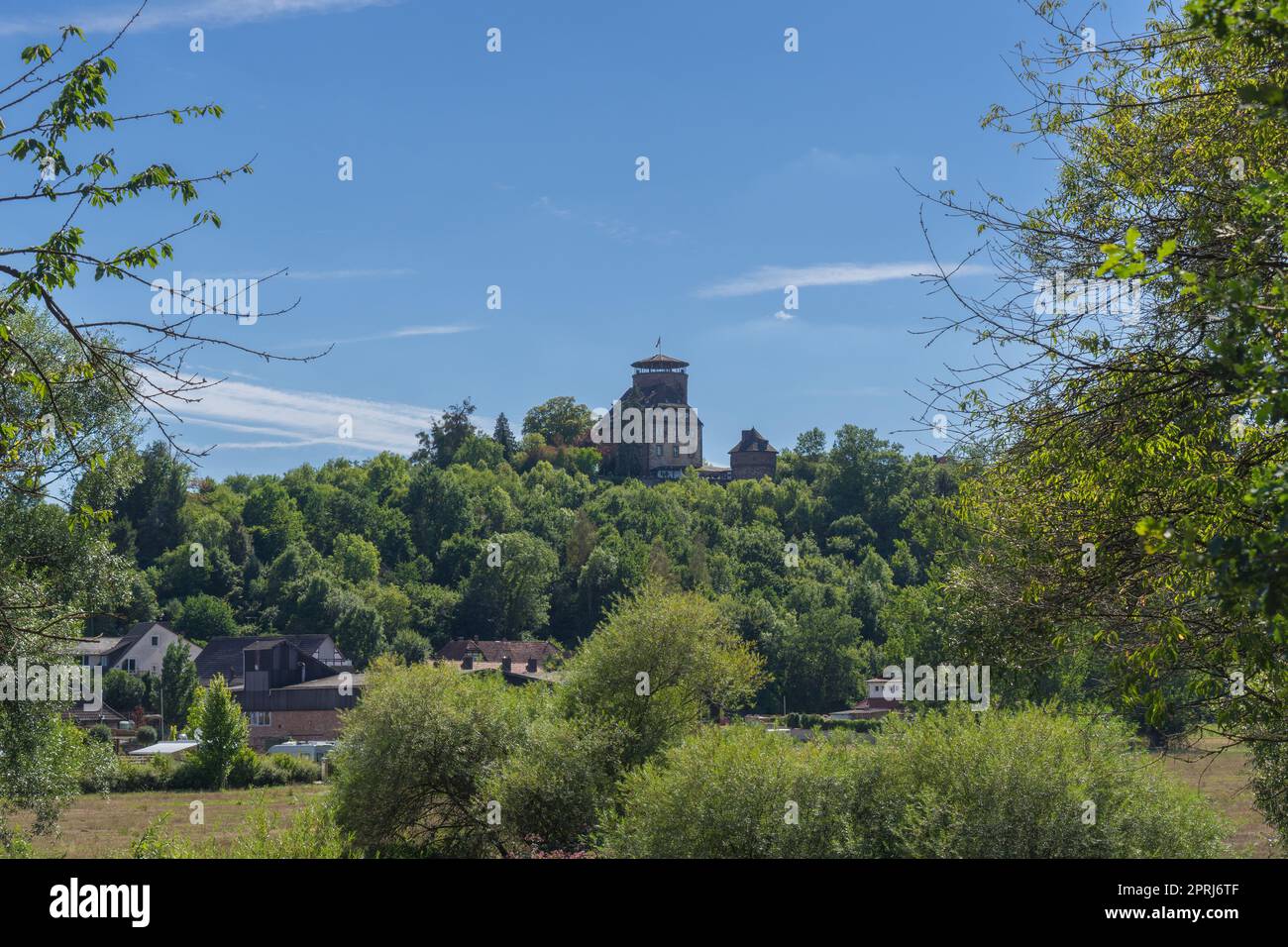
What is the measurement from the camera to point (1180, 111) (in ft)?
37.4

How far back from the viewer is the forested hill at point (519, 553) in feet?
324

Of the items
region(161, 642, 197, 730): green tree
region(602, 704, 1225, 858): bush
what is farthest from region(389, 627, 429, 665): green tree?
region(602, 704, 1225, 858): bush

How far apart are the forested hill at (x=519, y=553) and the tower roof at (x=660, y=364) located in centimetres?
2451

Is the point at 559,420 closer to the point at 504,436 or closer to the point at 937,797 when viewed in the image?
the point at 504,436

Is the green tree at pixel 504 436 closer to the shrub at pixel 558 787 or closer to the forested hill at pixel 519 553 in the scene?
the forested hill at pixel 519 553

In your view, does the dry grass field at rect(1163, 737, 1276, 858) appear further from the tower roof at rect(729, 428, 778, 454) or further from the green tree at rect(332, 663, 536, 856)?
the tower roof at rect(729, 428, 778, 454)

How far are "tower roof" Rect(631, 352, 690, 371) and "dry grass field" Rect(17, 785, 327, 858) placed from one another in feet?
388

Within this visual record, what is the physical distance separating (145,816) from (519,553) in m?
65.3

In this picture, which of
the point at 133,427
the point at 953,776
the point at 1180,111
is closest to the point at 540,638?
the point at 133,427

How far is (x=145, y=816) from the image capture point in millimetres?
42719

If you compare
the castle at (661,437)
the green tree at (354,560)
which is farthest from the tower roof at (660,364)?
the green tree at (354,560)

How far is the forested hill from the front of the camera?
98812 millimetres
